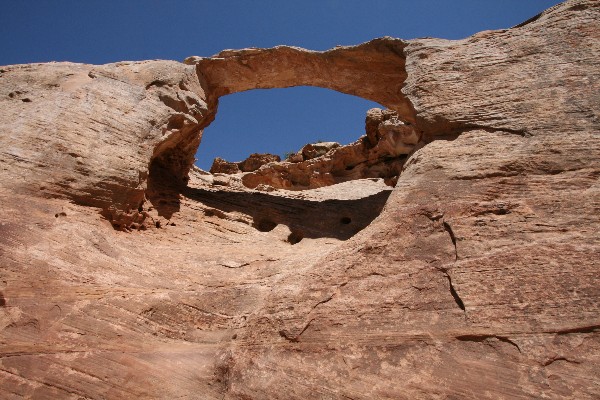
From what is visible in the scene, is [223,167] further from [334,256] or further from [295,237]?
[334,256]

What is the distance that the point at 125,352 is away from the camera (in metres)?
4.14

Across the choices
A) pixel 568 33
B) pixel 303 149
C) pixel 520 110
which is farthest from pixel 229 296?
pixel 303 149

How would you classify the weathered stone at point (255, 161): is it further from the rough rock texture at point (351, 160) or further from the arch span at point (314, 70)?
the arch span at point (314, 70)

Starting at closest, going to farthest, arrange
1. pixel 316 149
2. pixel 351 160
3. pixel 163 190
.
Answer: pixel 163 190, pixel 351 160, pixel 316 149

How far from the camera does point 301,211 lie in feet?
26.1

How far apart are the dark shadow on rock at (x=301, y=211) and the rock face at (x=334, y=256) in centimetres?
10

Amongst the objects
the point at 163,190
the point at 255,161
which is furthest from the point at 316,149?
the point at 163,190

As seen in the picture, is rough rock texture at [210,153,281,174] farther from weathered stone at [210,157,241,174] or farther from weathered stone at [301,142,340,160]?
weathered stone at [301,142,340,160]

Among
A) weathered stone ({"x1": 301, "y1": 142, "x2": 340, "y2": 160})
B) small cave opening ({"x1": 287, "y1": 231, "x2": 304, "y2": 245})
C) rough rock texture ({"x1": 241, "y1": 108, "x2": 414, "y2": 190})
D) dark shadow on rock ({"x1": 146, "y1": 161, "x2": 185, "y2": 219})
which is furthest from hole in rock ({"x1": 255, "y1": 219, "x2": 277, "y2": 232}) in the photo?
weathered stone ({"x1": 301, "y1": 142, "x2": 340, "y2": 160})

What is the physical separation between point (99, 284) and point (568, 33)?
6765 millimetres

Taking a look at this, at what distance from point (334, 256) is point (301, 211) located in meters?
3.18

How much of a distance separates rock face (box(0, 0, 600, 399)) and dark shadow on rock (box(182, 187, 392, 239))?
96 mm

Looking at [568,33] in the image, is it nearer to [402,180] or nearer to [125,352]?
[402,180]

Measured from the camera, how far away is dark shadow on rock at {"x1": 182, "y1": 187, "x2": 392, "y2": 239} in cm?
737
